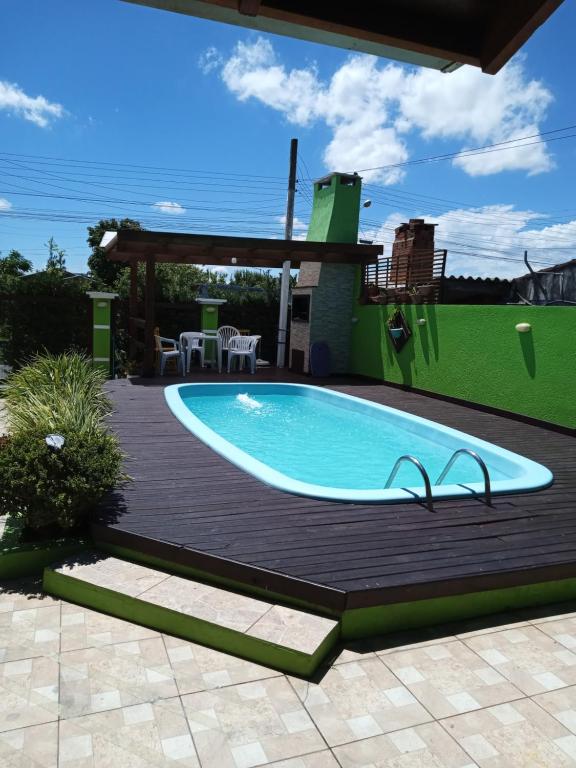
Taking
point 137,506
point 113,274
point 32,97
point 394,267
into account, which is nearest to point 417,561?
point 137,506

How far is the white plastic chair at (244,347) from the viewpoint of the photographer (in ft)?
40.3

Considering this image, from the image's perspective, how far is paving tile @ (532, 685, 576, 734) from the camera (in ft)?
7.95

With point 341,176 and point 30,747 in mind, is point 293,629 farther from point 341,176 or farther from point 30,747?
point 341,176

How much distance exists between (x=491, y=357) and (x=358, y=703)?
7086 mm

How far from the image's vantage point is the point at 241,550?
340 cm

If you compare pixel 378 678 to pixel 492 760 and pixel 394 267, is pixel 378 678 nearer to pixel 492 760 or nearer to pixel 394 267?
pixel 492 760

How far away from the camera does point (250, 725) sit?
2.33 m

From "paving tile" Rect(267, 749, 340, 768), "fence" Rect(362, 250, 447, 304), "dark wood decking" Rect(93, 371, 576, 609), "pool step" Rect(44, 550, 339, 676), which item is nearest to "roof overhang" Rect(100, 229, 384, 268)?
"fence" Rect(362, 250, 447, 304)

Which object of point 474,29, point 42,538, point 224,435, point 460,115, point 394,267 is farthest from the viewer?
point 394,267

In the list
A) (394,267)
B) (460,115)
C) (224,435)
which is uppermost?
(460,115)

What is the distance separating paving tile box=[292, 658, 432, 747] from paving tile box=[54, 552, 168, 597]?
114 centimetres

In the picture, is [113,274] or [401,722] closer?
[401,722]

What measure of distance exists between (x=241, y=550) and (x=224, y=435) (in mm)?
4637

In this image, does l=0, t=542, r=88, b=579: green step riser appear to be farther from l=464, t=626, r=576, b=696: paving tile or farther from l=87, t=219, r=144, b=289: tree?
l=87, t=219, r=144, b=289: tree
